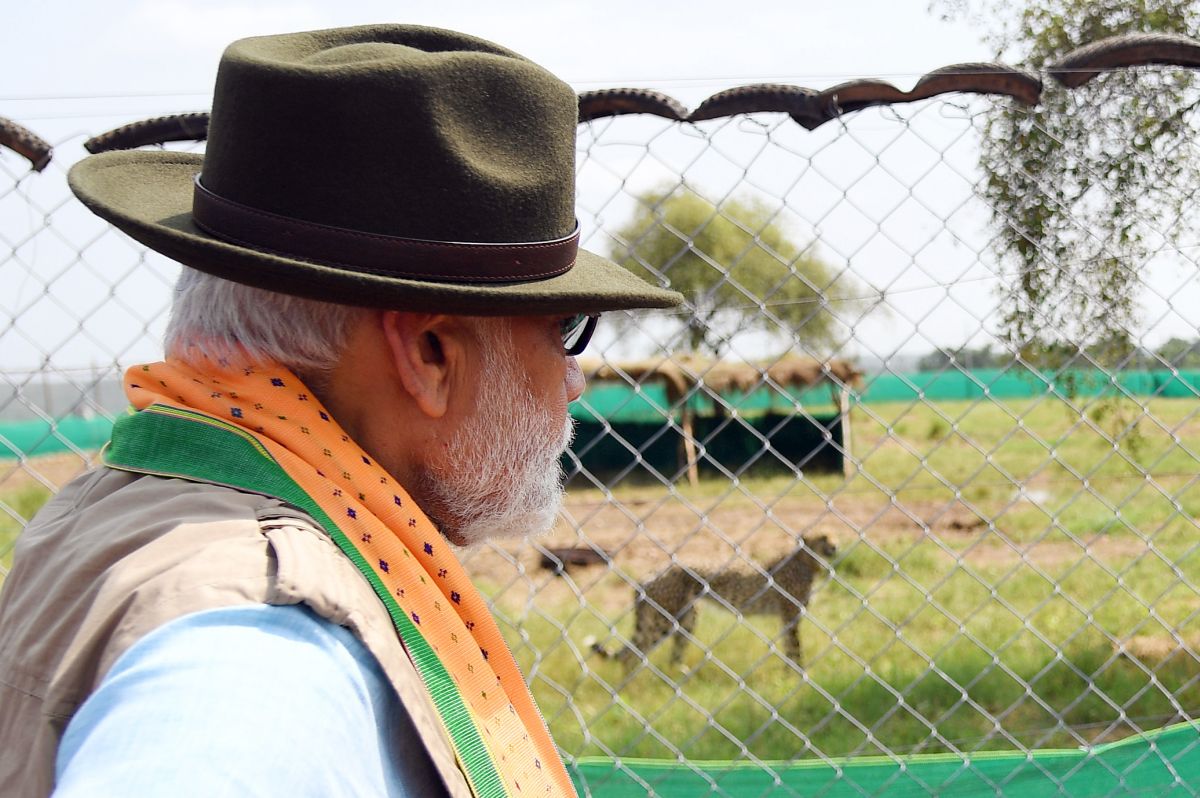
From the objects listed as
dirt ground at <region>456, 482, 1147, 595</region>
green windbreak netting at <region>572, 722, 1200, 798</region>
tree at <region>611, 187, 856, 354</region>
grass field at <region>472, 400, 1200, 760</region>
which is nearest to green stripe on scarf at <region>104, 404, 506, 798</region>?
tree at <region>611, 187, 856, 354</region>

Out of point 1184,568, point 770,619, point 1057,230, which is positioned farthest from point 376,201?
point 1184,568

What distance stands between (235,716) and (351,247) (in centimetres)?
49

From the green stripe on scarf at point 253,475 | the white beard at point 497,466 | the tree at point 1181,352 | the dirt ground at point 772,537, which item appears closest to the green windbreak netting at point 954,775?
the tree at point 1181,352

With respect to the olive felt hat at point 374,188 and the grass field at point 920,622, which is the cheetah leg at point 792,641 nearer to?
the grass field at point 920,622

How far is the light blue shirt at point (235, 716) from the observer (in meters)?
0.66

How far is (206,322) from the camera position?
112 centimetres

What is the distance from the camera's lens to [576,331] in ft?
4.42

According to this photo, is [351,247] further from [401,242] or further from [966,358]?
[966,358]

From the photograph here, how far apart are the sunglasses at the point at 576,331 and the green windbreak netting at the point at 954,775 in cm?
152

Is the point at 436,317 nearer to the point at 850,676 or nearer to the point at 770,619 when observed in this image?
the point at 850,676

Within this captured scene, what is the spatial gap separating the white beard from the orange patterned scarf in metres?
0.10

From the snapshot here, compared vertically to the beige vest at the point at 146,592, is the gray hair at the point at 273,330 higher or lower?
higher

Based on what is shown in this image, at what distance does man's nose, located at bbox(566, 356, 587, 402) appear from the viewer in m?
1.36

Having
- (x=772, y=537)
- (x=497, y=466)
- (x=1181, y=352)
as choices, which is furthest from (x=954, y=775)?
(x=772, y=537)
